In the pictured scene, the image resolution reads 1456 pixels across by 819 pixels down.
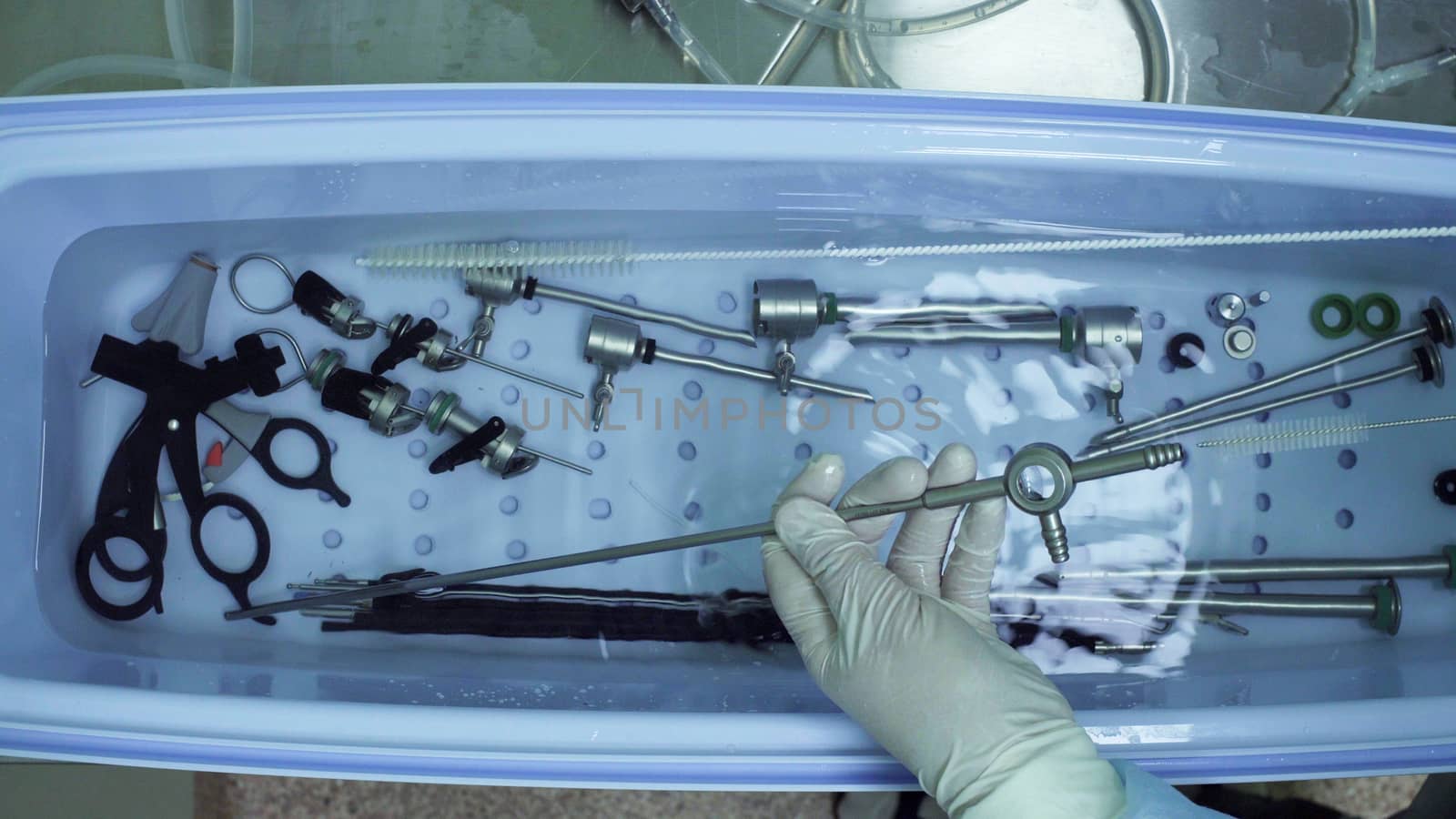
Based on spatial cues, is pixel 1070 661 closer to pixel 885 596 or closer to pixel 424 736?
pixel 885 596

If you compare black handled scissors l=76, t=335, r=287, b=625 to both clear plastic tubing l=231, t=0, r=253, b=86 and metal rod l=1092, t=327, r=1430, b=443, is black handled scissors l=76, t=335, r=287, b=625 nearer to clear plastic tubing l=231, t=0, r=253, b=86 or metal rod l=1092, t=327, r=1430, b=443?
clear plastic tubing l=231, t=0, r=253, b=86

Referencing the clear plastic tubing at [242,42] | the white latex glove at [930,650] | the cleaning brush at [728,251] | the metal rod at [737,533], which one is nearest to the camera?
the metal rod at [737,533]

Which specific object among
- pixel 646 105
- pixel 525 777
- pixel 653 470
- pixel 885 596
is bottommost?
pixel 525 777

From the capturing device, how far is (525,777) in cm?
88

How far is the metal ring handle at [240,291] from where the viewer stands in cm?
116

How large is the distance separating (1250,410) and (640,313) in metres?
0.76

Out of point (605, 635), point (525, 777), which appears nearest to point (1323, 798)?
point (605, 635)

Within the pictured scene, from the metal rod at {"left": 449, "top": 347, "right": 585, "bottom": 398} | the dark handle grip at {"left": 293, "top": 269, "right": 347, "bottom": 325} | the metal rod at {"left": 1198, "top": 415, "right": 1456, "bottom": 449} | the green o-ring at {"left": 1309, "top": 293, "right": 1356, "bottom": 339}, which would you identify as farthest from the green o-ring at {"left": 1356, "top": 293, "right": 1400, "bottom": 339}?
the dark handle grip at {"left": 293, "top": 269, "right": 347, "bottom": 325}

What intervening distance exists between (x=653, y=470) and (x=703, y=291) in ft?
0.79

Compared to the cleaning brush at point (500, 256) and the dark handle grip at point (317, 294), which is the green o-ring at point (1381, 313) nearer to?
the cleaning brush at point (500, 256)

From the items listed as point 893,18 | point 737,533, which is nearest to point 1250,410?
point 737,533

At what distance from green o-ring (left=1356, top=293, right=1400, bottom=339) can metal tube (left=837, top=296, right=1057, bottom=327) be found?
15.4 inches

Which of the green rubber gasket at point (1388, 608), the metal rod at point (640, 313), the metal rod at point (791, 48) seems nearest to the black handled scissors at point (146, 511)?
the metal rod at point (640, 313)

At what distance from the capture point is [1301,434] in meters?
1.18
